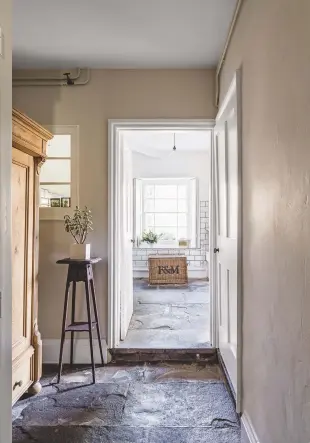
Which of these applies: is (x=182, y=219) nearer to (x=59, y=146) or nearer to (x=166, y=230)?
(x=166, y=230)

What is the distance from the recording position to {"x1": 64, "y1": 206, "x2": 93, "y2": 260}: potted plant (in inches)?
124

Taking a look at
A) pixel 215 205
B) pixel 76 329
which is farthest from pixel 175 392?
pixel 215 205

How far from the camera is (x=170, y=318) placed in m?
4.62

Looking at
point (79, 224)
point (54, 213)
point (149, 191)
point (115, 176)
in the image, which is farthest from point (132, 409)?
point (149, 191)

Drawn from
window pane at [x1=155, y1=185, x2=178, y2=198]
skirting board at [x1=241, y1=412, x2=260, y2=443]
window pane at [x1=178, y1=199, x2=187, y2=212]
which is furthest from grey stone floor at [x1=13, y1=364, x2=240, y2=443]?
window pane at [x1=155, y1=185, x2=178, y2=198]

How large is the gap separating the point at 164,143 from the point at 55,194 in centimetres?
349

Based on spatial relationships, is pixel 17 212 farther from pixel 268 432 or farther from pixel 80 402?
pixel 268 432

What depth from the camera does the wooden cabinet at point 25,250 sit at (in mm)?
2410

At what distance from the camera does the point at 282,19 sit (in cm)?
140

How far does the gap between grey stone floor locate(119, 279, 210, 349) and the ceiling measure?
235 cm

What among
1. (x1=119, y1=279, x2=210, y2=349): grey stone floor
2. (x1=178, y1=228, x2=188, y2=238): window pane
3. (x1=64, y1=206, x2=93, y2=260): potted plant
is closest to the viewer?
(x1=64, y1=206, x2=93, y2=260): potted plant

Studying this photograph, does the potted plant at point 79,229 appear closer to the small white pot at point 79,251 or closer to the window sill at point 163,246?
the small white pot at point 79,251

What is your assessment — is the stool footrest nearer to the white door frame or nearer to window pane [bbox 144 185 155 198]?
the white door frame

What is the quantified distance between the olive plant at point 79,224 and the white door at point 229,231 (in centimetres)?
111
